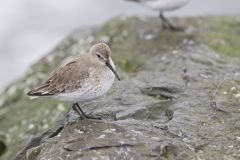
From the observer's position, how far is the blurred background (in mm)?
22594

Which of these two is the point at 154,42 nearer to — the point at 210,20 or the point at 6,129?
the point at 210,20

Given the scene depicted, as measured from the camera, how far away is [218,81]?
30.1ft

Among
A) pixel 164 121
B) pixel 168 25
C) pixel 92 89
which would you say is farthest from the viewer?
pixel 168 25

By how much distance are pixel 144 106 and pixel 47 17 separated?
16.5 metres

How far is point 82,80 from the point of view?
7680 mm

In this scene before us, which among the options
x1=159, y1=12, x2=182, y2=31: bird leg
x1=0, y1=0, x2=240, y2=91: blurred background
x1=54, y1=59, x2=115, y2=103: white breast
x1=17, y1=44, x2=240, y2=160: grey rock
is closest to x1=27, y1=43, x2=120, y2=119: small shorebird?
x1=54, y1=59, x2=115, y2=103: white breast

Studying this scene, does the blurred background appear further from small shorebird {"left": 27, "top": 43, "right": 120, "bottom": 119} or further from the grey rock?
small shorebird {"left": 27, "top": 43, "right": 120, "bottom": 119}

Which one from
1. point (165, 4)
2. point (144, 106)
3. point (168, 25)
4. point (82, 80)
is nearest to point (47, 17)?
point (165, 4)

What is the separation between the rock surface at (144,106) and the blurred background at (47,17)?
368 inches

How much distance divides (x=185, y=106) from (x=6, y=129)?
3665 millimetres

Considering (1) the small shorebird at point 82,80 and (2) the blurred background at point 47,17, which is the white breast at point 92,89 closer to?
(1) the small shorebird at point 82,80

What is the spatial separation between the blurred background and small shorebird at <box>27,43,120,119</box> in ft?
46.9

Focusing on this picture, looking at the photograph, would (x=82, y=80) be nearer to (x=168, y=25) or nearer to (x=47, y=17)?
(x=168, y=25)

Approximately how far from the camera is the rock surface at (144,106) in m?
6.75
